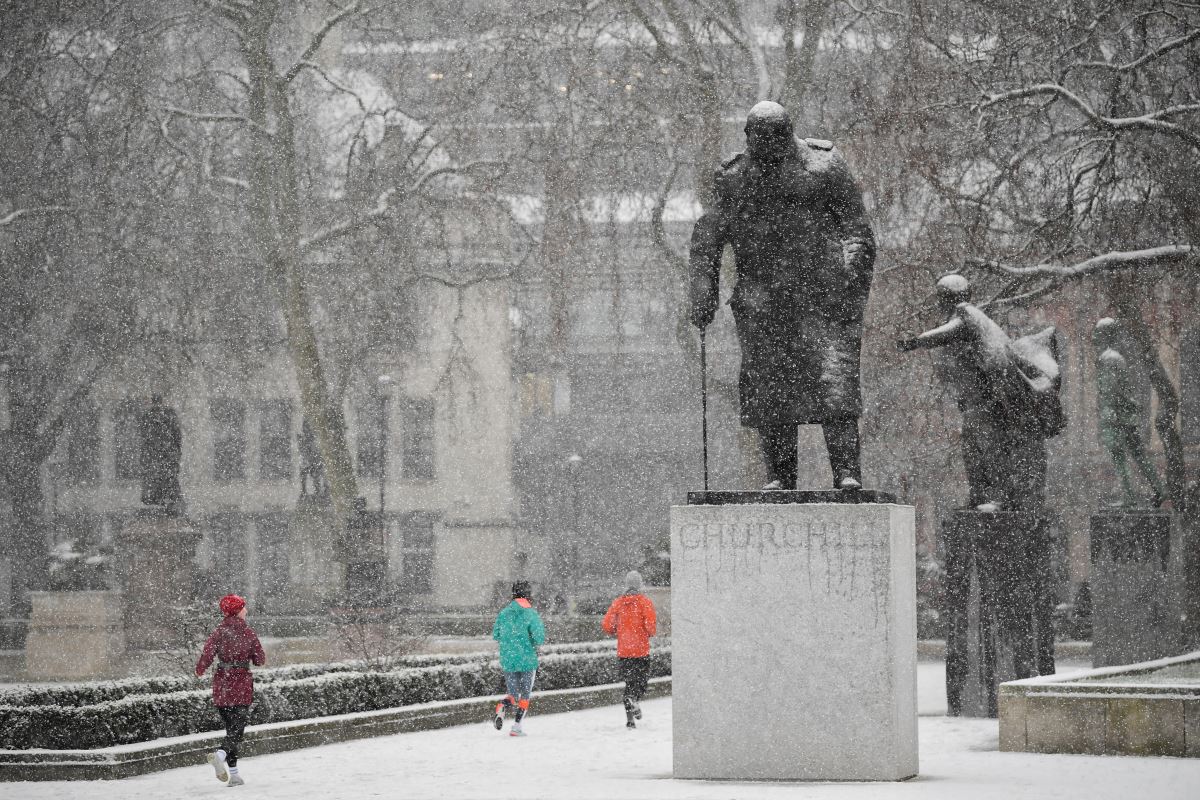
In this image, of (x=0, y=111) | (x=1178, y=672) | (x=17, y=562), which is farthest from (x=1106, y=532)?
(x=17, y=562)

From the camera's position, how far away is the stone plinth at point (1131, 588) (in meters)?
22.1

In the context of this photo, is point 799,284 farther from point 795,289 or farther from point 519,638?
point 519,638

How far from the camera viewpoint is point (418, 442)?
5759 centimetres

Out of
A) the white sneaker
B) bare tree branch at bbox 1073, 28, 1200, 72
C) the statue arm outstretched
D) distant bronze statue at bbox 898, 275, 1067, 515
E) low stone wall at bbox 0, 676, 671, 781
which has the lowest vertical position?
low stone wall at bbox 0, 676, 671, 781

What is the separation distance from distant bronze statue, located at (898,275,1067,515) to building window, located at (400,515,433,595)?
3974 cm

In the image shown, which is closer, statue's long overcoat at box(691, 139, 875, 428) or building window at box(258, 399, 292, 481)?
statue's long overcoat at box(691, 139, 875, 428)

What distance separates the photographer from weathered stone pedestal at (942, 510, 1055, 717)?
17.0 metres

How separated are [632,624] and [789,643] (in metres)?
6.33

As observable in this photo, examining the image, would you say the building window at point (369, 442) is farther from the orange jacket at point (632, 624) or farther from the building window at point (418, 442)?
the orange jacket at point (632, 624)

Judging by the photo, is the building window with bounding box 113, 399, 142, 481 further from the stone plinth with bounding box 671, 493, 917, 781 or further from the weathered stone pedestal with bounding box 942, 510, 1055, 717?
the stone plinth with bounding box 671, 493, 917, 781

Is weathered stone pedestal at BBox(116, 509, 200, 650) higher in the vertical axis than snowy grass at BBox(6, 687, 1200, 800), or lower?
higher

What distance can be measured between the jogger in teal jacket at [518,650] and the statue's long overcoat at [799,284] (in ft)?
17.6

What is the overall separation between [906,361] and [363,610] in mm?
9102

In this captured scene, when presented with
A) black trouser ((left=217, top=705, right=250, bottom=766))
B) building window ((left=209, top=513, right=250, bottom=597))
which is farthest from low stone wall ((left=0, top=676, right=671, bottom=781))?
building window ((left=209, top=513, right=250, bottom=597))
